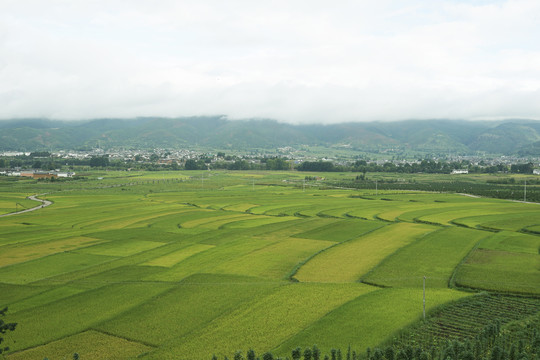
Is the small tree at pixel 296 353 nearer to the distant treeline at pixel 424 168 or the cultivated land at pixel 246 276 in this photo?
the cultivated land at pixel 246 276

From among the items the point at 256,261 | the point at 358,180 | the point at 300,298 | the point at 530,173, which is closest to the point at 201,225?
the point at 256,261

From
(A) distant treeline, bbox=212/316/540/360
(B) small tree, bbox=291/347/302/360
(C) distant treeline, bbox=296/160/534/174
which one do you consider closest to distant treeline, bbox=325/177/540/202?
(C) distant treeline, bbox=296/160/534/174

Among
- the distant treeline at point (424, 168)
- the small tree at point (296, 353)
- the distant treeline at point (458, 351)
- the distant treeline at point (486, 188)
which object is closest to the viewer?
the distant treeline at point (458, 351)

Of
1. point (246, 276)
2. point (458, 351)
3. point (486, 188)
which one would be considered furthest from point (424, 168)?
point (458, 351)

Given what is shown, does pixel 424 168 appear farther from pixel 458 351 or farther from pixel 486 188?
pixel 458 351

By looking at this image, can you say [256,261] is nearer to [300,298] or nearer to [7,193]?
[300,298]

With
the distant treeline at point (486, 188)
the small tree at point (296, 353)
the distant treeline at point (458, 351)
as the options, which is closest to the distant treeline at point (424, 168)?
the distant treeline at point (486, 188)

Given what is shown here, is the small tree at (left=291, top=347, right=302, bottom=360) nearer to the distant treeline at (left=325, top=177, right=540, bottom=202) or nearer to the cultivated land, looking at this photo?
the cultivated land
